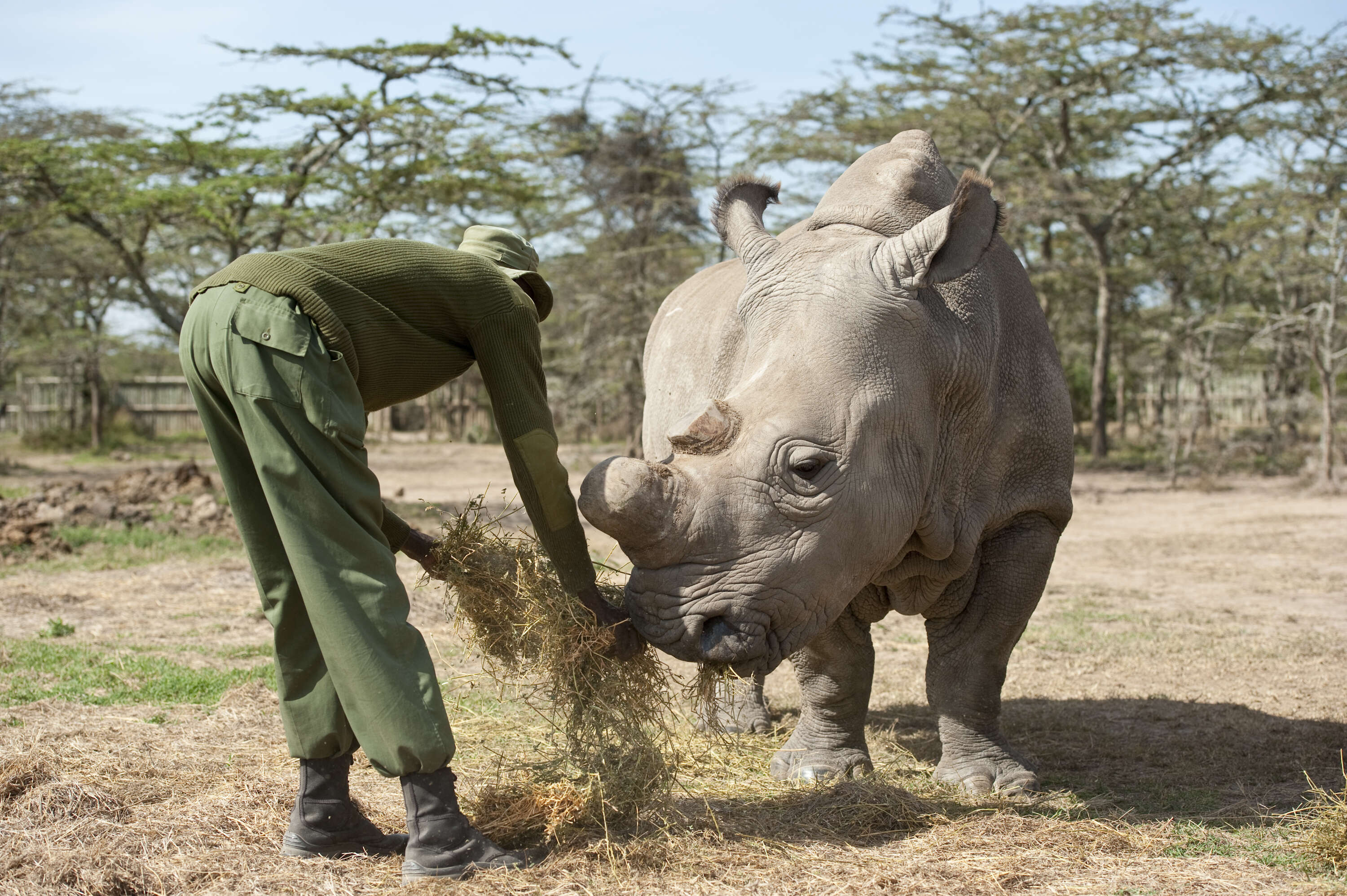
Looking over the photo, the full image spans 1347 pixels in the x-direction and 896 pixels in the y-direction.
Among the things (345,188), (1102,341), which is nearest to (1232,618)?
(345,188)

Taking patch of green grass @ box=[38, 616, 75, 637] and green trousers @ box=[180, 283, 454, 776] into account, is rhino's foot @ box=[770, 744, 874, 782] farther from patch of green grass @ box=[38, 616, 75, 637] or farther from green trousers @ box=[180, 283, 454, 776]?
patch of green grass @ box=[38, 616, 75, 637]

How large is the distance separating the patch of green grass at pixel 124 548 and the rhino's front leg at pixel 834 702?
21.7ft

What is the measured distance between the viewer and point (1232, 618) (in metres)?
7.93

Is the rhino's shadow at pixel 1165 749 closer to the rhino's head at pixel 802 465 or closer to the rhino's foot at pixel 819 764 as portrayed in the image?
the rhino's foot at pixel 819 764

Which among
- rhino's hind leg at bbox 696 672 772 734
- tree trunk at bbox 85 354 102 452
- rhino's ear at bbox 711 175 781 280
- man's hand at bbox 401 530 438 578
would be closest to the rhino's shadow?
rhino's hind leg at bbox 696 672 772 734

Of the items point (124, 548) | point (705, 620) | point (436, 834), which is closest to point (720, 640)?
point (705, 620)

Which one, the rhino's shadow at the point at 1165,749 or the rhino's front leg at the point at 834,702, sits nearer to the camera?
the rhino's shadow at the point at 1165,749

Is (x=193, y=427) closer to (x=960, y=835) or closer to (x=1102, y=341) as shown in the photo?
(x=1102, y=341)

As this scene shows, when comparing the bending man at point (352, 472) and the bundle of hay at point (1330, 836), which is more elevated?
the bending man at point (352, 472)

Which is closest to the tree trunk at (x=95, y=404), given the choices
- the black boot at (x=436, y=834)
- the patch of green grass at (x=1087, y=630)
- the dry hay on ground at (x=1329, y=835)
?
the patch of green grass at (x=1087, y=630)

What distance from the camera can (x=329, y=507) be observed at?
3.12 metres

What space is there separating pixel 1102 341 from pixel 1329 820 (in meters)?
20.9

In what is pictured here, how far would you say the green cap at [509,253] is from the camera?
367 centimetres

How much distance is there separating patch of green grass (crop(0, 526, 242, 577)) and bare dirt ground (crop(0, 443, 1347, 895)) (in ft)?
0.69
